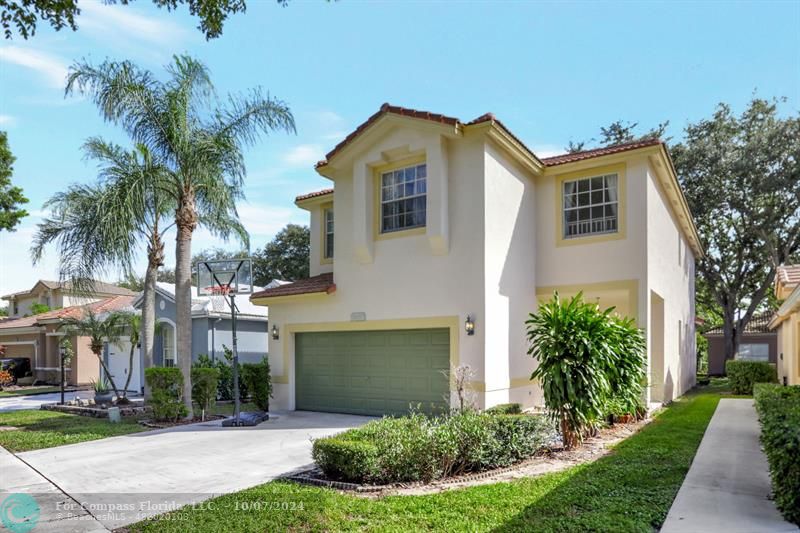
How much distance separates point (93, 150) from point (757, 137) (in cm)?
2853

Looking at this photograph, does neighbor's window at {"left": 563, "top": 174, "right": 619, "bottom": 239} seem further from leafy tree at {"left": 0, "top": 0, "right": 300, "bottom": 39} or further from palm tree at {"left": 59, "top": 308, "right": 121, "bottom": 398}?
palm tree at {"left": 59, "top": 308, "right": 121, "bottom": 398}

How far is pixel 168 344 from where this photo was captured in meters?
21.5

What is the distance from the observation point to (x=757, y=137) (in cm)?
2583

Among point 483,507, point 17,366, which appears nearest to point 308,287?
point 483,507

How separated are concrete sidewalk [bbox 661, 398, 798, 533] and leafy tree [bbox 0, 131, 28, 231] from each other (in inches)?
1052

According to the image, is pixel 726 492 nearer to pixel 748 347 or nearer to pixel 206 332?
pixel 206 332

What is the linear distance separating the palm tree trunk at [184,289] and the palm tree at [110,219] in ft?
2.97

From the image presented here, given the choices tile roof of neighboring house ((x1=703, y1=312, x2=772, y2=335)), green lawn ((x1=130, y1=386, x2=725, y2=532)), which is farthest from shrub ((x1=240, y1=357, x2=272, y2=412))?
tile roof of neighboring house ((x1=703, y1=312, x2=772, y2=335))

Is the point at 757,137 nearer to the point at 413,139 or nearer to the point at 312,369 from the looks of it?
the point at 413,139

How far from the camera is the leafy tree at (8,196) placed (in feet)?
73.7

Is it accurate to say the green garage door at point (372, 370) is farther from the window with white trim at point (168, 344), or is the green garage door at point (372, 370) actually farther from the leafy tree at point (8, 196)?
the leafy tree at point (8, 196)

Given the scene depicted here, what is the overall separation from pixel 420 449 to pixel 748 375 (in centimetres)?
1659

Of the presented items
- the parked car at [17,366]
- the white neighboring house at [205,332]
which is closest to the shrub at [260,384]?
the white neighboring house at [205,332]

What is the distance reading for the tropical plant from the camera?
9.14m
